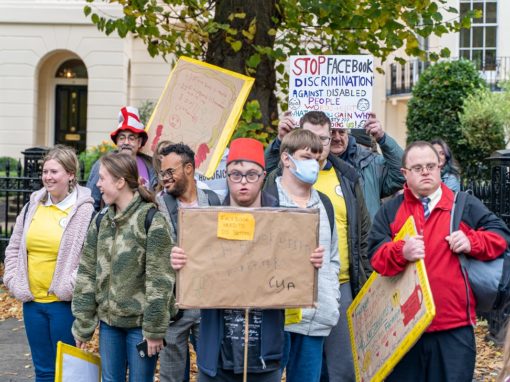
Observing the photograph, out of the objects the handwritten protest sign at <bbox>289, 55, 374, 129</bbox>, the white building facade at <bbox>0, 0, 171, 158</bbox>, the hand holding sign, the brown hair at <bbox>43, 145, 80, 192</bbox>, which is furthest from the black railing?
the brown hair at <bbox>43, 145, 80, 192</bbox>

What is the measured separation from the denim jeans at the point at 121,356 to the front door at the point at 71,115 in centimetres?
1991

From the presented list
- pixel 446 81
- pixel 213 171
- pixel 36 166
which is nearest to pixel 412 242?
pixel 213 171

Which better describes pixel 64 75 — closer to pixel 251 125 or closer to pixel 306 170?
pixel 251 125

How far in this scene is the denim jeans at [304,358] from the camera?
489cm

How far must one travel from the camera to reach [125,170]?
4848 mm

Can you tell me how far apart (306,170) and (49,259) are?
180cm

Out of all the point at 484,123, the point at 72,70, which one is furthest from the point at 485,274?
the point at 72,70

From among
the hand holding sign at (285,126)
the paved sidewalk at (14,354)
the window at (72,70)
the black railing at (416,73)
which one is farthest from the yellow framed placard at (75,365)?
the black railing at (416,73)

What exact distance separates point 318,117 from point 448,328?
1699 mm

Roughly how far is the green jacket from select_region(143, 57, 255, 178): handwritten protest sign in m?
1.56

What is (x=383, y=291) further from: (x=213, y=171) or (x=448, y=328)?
(x=213, y=171)

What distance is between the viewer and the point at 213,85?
6.61 meters

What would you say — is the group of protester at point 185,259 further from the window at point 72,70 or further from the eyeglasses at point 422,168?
the window at point 72,70

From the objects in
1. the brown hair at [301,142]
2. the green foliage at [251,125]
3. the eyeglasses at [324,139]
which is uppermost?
the green foliage at [251,125]
